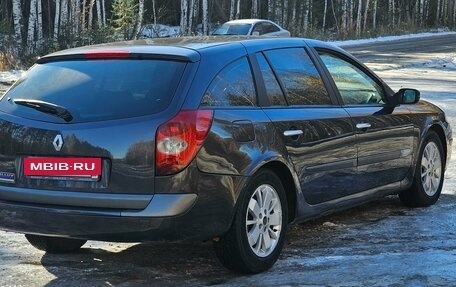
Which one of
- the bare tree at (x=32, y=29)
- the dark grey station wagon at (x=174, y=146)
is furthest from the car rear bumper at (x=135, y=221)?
the bare tree at (x=32, y=29)

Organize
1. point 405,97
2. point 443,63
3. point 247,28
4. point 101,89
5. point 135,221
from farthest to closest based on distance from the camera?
1. point 443,63
2. point 247,28
3. point 405,97
4. point 101,89
5. point 135,221

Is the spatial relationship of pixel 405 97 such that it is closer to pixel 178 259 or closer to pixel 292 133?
pixel 292 133

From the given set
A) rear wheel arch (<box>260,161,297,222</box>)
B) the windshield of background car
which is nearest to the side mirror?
rear wheel arch (<box>260,161,297,222</box>)

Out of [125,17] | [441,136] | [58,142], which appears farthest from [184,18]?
[58,142]

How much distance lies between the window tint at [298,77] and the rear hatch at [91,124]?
0.96 m

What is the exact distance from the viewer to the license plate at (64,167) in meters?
4.49

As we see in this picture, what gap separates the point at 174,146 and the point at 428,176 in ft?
11.0

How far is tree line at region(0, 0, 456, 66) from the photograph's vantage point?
85.6 feet

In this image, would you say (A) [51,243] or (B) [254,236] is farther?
(A) [51,243]

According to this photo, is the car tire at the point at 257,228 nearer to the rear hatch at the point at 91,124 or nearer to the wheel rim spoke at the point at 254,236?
the wheel rim spoke at the point at 254,236

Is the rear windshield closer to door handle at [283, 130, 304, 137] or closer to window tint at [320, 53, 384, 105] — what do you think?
door handle at [283, 130, 304, 137]

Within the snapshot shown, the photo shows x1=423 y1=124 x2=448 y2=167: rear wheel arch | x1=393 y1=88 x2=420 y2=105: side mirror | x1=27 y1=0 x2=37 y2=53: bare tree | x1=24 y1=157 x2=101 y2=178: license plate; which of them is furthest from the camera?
x1=27 y1=0 x2=37 y2=53: bare tree

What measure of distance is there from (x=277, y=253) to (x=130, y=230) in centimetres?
116

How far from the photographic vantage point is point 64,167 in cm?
454
